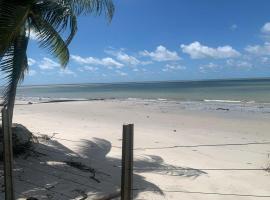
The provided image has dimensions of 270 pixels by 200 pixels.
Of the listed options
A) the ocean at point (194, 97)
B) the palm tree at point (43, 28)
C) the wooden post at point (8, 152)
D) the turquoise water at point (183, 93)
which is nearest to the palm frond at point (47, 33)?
the palm tree at point (43, 28)

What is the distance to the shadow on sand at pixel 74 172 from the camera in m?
5.96

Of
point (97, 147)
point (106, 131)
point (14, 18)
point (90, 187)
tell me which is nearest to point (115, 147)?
point (97, 147)

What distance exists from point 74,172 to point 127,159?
127 inches

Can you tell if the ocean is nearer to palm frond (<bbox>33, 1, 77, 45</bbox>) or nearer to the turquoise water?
the turquoise water

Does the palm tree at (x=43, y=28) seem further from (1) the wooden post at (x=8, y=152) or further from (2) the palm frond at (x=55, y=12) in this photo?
(1) the wooden post at (x=8, y=152)

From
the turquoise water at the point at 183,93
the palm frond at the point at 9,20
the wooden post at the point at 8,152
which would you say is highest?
the palm frond at the point at 9,20

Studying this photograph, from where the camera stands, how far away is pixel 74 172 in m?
6.99

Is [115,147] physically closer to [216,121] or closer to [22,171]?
[22,171]

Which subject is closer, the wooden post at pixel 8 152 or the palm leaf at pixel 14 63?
the wooden post at pixel 8 152

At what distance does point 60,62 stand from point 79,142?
2528mm

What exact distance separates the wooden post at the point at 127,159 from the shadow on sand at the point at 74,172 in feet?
5.56

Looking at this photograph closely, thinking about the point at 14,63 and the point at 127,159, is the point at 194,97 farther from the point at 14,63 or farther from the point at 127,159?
the point at 127,159

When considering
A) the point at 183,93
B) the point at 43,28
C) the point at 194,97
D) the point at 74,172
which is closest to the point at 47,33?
the point at 43,28

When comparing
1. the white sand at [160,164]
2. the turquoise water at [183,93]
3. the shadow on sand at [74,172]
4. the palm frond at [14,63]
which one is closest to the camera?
the shadow on sand at [74,172]
